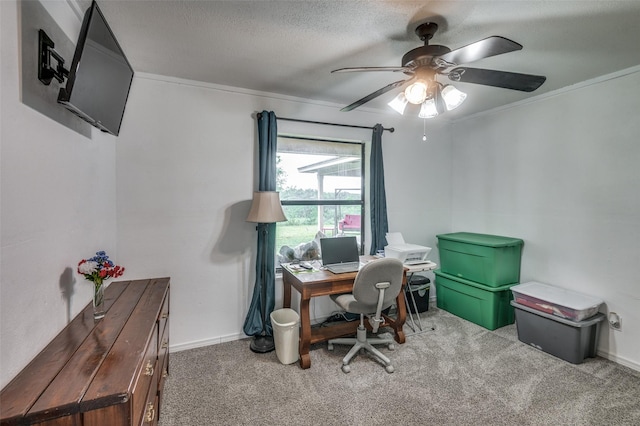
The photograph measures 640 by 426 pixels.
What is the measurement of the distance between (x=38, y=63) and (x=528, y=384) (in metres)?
3.44

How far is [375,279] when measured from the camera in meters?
2.25

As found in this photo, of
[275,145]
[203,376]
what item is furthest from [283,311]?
[275,145]

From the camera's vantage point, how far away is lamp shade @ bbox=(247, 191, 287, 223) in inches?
100

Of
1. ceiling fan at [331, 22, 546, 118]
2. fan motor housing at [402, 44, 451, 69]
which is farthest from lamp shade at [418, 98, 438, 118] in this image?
fan motor housing at [402, 44, 451, 69]

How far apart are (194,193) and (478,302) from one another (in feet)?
10.3

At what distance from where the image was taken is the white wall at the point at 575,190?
2422 millimetres

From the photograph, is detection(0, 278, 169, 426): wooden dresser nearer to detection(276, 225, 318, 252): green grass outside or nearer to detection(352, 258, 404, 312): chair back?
detection(352, 258, 404, 312): chair back

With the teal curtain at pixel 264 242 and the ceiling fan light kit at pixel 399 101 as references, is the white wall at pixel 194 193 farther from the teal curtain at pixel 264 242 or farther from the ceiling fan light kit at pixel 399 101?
the ceiling fan light kit at pixel 399 101

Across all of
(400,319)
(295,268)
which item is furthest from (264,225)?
(400,319)

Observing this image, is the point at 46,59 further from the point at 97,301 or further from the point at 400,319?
the point at 400,319

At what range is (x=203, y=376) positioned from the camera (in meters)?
2.24

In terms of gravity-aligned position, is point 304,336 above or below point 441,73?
below

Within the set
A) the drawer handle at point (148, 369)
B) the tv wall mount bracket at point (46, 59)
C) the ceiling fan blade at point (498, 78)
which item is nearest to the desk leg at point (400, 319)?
the ceiling fan blade at point (498, 78)

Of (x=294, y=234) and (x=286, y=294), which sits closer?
(x=286, y=294)
